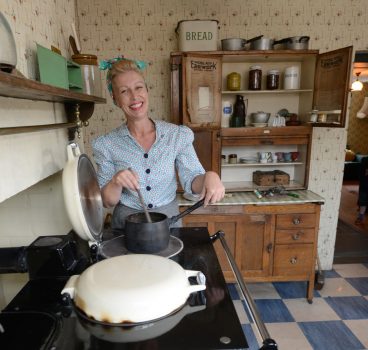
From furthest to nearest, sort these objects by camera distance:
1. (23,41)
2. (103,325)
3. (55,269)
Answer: (23,41)
(55,269)
(103,325)

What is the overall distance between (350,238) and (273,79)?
7.06 ft

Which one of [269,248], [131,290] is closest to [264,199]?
[269,248]

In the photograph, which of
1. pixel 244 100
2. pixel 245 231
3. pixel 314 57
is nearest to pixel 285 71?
pixel 314 57

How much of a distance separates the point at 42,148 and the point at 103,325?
2.51 ft

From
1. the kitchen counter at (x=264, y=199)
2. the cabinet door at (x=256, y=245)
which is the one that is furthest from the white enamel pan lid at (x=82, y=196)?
the cabinet door at (x=256, y=245)

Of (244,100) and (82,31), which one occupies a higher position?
(82,31)

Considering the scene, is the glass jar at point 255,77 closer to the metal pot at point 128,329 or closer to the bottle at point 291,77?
the bottle at point 291,77

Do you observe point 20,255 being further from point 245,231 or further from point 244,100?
point 244,100

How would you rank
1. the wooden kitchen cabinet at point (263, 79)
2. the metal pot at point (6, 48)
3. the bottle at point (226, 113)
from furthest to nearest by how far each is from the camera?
the bottle at point (226, 113) < the wooden kitchen cabinet at point (263, 79) < the metal pot at point (6, 48)

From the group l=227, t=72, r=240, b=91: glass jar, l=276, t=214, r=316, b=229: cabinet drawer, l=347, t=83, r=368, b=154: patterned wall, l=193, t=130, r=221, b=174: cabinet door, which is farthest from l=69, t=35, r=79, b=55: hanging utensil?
l=347, t=83, r=368, b=154: patterned wall

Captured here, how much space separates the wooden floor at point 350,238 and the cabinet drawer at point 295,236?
91 centimetres

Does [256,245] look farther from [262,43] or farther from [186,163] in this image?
[262,43]

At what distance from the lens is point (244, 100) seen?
2.53 m

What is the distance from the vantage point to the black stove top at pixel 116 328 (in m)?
0.55
